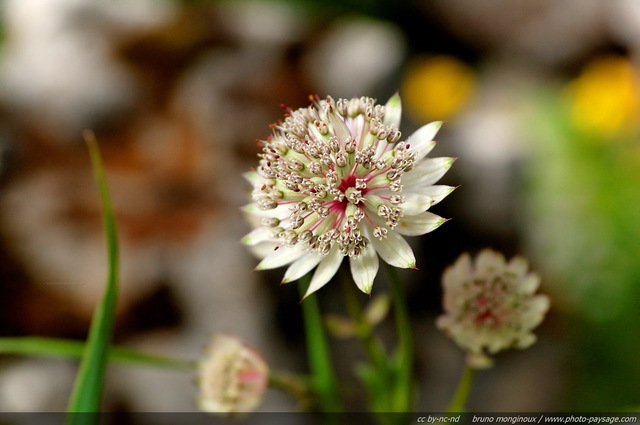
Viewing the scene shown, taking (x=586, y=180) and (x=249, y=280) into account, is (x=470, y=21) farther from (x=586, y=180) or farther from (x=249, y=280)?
(x=249, y=280)

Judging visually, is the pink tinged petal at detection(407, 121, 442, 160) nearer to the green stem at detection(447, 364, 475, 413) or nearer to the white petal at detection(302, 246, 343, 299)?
the white petal at detection(302, 246, 343, 299)

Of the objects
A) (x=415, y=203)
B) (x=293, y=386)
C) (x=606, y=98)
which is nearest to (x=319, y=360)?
(x=293, y=386)

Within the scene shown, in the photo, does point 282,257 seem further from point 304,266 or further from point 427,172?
point 427,172

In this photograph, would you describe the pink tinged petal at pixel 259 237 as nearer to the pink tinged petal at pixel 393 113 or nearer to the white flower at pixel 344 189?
the white flower at pixel 344 189

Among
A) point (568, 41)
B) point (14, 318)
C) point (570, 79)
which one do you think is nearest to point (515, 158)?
point (570, 79)

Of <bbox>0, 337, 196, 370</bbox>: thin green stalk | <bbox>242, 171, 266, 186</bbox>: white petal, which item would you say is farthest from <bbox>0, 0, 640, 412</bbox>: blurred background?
<bbox>242, 171, 266, 186</bbox>: white petal

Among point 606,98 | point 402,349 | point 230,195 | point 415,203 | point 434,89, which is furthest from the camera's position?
point 434,89
